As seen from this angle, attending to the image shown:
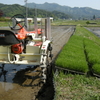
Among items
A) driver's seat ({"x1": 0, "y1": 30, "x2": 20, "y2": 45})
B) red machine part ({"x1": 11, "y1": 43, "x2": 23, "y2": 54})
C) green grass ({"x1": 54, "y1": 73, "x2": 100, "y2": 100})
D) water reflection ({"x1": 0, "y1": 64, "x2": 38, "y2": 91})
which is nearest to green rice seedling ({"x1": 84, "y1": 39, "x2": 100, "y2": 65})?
green grass ({"x1": 54, "y1": 73, "x2": 100, "y2": 100})

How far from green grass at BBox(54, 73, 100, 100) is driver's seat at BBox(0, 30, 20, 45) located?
1827 millimetres

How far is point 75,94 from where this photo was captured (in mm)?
4000

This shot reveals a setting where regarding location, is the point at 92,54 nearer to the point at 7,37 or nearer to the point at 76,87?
the point at 76,87

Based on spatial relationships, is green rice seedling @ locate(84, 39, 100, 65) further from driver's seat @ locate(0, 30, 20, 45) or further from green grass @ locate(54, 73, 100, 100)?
driver's seat @ locate(0, 30, 20, 45)

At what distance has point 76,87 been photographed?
14.4 feet

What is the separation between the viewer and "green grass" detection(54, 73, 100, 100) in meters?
3.86

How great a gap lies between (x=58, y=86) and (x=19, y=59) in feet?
5.33

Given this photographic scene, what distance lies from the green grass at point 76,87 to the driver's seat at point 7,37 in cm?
183

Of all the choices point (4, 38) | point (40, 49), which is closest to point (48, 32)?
point (40, 49)

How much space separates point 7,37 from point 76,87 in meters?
2.50

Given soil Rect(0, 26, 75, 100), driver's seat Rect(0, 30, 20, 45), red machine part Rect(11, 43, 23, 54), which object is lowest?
soil Rect(0, 26, 75, 100)

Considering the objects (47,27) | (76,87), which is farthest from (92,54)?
(76,87)

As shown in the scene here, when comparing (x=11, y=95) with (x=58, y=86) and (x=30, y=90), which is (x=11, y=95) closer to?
(x=30, y=90)

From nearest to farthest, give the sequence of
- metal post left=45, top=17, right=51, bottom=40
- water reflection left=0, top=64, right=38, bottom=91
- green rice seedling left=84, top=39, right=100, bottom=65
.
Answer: water reflection left=0, top=64, right=38, bottom=91, metal post left=45, top=17, right=51, bottom=40, green rice seedling left=84, top=39, right=100, bottom=65
